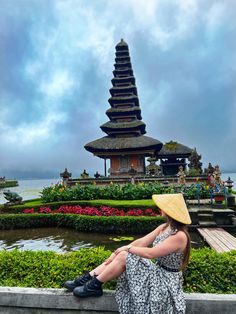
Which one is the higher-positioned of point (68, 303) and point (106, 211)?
point (106, 211)

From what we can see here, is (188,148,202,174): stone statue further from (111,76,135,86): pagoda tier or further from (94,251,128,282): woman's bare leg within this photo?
(94,251,128,282): woman's bare leg

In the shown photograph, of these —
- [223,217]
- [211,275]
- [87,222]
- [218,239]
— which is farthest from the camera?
[87,222]

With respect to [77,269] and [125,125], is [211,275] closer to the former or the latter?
[77,269]

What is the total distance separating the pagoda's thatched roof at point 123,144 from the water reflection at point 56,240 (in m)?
21.5

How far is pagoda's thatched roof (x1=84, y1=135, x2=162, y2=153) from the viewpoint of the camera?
3553 centimetres

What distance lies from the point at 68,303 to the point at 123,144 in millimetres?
32598

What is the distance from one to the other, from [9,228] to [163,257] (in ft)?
46.5

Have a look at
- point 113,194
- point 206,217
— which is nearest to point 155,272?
point 206,217

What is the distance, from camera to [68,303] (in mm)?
4039

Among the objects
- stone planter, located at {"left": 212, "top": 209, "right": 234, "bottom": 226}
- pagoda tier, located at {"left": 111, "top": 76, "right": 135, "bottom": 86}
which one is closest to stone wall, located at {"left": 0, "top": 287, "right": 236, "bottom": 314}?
stone planter, located at {"left": 212, "top": 209, "right": 234, "bottom": 226}

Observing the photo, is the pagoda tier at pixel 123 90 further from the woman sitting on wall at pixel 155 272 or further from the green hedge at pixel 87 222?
the woman sitting on wall at pixel 155 272

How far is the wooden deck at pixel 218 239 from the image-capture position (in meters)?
9.27

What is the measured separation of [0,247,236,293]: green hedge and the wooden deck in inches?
170

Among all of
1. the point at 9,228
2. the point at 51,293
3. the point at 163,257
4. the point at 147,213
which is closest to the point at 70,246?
the point at 147,213
